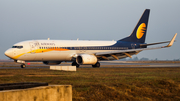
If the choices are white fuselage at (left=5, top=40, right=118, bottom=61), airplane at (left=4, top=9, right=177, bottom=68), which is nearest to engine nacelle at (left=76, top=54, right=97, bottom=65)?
airplane at (left=4, top=9, right=177, bottom=68)

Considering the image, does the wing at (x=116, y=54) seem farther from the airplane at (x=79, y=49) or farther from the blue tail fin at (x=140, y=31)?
the blue tail fin at (x=140, y=31)

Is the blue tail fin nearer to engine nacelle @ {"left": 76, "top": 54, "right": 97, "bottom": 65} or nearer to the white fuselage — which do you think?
the white fuselage

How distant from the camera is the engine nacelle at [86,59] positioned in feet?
126

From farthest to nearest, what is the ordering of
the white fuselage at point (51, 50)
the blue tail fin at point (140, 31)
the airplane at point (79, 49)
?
the blue tail fin at point (140, 31) → the airplane at point (79, 49) → the white fuselage at point (51, 50)

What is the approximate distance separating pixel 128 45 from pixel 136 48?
1.68m

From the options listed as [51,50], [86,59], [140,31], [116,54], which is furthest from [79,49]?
[140,31]

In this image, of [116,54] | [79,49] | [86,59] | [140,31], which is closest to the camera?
[86,59]

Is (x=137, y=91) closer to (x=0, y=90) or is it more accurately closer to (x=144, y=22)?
(x=0, y=90)

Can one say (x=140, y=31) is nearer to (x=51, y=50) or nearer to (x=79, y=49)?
(x=79, y=49)

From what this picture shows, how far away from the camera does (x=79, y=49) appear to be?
4066cm

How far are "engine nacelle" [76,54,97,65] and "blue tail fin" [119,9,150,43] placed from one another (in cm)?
909

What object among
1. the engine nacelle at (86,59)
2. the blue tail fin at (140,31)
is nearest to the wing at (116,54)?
the engine nacelle at (86,59)

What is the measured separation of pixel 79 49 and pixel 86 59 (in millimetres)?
2860

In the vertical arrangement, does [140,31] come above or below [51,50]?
above
